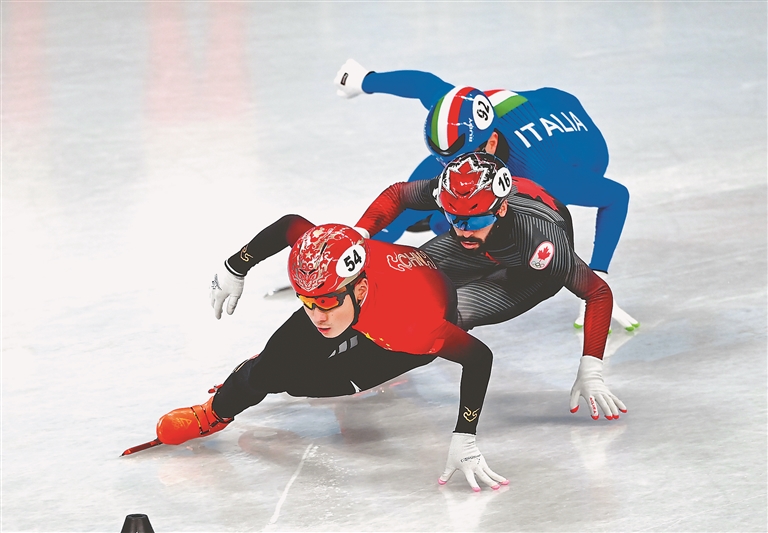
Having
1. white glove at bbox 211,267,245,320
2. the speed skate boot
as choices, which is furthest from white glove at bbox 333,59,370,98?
the speed skate boot

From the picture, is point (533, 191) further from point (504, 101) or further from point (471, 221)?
point (504, 101)

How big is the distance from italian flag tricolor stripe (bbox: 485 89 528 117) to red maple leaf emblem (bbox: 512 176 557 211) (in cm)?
48

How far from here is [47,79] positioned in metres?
9.89

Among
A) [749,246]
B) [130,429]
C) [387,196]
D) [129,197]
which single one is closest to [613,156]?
[749,246]

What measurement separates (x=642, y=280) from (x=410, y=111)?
11.0 ft

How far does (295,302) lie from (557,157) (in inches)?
57.1

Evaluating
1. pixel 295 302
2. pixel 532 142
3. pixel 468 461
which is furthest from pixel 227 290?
pixel 532 142

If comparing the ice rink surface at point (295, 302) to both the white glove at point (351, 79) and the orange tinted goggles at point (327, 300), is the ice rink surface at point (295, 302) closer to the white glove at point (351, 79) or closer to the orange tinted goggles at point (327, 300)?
the orange tinted goggles at point (327, 300)

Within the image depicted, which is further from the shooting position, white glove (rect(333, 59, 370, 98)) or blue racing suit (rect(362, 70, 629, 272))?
white glove (rect(333, 59, 370, 98))

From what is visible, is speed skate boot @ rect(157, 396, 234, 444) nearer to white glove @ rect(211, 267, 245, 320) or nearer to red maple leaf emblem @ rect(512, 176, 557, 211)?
white glove @ rect(211, 267, 245, 320)

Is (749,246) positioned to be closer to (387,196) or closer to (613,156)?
(613,156)

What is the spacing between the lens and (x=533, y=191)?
15.3 feet

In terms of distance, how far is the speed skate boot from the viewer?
436cm

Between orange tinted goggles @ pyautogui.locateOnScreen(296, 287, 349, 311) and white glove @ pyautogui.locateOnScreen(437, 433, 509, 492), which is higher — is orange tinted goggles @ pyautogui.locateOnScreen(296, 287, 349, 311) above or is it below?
above
